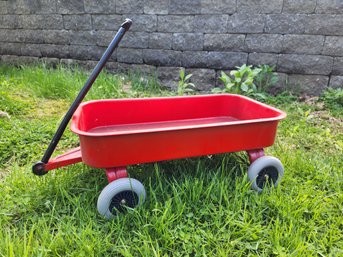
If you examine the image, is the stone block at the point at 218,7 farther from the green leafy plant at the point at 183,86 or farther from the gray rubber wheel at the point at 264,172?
the gray rubber wheel at the point at 264,172

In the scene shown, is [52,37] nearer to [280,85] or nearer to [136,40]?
[136,40]

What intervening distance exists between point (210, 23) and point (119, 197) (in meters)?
2.82

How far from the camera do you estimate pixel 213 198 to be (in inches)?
66.1

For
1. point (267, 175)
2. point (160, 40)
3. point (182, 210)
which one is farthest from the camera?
point (160, 40)

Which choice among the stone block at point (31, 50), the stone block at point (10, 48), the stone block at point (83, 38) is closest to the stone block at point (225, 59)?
the stone block at point (83, 38)

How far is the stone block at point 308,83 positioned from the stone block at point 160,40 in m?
1.60

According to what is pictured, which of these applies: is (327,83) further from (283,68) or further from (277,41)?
(277,41)

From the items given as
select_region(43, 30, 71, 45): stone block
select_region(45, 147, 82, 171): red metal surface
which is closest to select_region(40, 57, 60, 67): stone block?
select_region(43, 30, 71, 45): stone block

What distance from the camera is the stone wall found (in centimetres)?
336

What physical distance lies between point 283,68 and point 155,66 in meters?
1.69

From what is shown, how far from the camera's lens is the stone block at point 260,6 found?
3.39m

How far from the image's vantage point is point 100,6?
13.7 feet

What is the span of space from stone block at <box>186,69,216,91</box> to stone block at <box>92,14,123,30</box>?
1207 millimetres

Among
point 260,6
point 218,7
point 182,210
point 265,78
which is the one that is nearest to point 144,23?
point 218,7
